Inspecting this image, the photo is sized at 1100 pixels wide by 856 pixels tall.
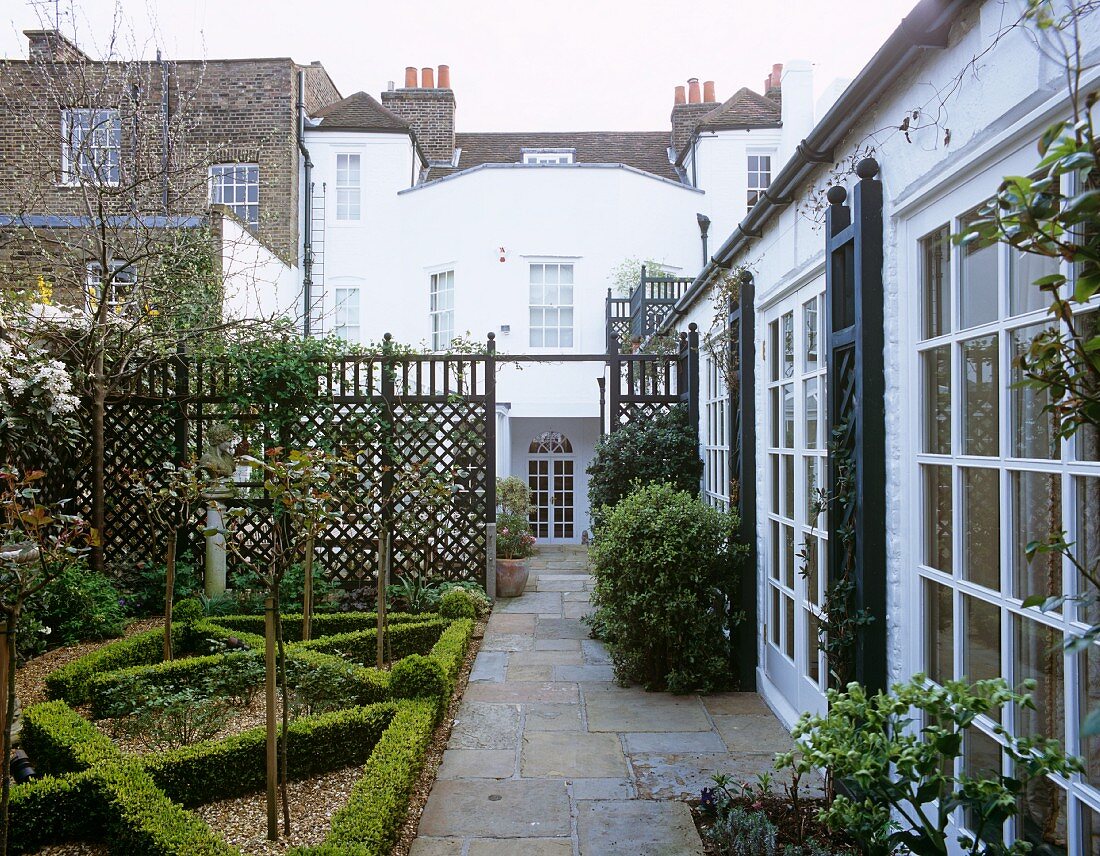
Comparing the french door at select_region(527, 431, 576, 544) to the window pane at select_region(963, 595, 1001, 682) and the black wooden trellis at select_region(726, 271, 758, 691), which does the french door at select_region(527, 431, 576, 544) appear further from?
the window pane at select_region(963, 595, 1001, 682)

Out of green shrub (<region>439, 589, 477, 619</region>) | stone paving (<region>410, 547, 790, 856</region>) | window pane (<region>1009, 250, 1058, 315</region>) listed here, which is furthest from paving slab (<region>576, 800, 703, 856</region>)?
green shrub (<region>439, 589, 477, 619</region>)

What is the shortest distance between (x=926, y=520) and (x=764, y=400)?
8.10 ft

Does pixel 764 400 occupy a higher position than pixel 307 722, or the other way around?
pixel 764 400

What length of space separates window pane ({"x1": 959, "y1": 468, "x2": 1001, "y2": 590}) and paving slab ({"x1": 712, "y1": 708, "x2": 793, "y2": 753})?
6.99 feet

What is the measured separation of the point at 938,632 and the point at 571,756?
2163 millimetres

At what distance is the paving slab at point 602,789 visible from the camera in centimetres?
373

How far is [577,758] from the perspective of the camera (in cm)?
423

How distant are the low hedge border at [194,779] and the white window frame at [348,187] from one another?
43.6 ft

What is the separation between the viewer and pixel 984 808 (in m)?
1.88

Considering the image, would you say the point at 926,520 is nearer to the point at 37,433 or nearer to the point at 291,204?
the point at 37,433

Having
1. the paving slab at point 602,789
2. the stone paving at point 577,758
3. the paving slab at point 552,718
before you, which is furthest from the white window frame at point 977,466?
the paving slab at point 552,718

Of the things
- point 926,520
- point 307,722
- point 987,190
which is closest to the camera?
point 987,190

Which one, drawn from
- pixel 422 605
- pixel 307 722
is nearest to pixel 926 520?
pixel 307 722

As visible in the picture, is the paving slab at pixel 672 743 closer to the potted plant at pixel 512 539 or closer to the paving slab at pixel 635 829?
the paving slab at pixel 635 829
